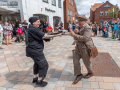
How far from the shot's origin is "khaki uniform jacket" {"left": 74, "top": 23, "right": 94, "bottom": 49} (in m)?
2.75

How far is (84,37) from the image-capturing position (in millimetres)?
2730

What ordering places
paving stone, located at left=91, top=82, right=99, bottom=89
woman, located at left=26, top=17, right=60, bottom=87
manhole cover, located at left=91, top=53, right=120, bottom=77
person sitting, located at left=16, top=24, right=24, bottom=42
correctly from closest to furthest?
woman, located at left=26, top=17, right=60, bottom=87 < paving stone, located at left=91, top=82, right=99, bottom=89 < manhole cover, located at left=91, top=53, right=120, bottom=77 < person sitting, located at left=16, top=24, right=24, bottom=42

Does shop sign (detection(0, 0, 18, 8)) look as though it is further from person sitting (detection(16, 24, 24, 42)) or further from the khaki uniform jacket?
the khaki uniform jacket

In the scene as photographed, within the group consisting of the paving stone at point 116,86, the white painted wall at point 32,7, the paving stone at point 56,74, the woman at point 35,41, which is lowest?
the paving stone at point 116,86

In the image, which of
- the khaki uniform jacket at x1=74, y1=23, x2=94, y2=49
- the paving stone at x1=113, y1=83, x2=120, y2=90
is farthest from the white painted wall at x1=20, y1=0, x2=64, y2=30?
the paving stone at x1=113, y1=83, x2=120, y2=90

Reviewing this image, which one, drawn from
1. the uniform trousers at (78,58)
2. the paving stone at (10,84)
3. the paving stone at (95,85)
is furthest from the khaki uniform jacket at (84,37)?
the paving stone at (10,84)

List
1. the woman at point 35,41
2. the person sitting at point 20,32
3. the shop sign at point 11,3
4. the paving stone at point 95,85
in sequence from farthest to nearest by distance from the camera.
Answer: the shop sign at point 11,3 → the person sitting at point 20,32 → the paving stone at point 95,85 → the woman at point 35,41

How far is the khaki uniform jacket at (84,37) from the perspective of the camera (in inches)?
108

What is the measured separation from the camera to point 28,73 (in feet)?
12.6

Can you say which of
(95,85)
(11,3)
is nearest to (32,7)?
(11,3)

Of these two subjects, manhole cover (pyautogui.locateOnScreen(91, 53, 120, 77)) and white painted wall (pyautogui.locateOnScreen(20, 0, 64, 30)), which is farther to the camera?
white painted wall (pyautogui.locateOnScreen(20, 0, 64, 30))

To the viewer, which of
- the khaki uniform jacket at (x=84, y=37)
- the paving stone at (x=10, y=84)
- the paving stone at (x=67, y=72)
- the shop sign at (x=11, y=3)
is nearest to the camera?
the khaki uniform jacket at (x=84, y=37)

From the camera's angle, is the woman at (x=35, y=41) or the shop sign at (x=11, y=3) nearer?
the woman at (x=35, y=41)

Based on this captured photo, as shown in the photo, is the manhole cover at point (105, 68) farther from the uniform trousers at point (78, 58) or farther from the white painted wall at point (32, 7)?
the white painted wall at point (32, 7)
